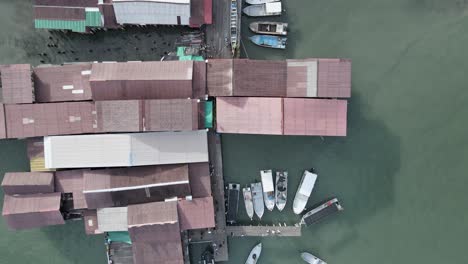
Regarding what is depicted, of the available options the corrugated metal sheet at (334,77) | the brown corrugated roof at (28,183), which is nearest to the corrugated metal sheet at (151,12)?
the corrugated metal sheet at (334,77)

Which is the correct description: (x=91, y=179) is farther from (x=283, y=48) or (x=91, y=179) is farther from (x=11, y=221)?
(x=283, y=48)

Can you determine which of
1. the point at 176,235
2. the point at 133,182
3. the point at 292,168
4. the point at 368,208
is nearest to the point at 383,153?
the point at 368,208

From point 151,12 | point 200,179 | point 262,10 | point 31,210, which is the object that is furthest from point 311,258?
point 151,12

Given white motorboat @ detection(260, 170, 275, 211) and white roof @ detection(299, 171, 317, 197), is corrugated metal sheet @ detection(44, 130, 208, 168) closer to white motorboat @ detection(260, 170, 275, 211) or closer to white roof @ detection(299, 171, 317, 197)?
white motorboat @ detection(260, 170, 275, 211)

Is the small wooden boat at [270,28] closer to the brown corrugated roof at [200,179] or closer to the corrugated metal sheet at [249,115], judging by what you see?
the corrugated metal sheet at [249,115]

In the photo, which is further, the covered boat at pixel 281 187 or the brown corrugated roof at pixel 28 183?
the covered boat at pixel 281 187

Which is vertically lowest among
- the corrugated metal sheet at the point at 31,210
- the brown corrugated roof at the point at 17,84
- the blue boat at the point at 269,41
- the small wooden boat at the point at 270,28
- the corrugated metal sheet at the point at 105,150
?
the corrugated metal sheet at the point at 31,210
